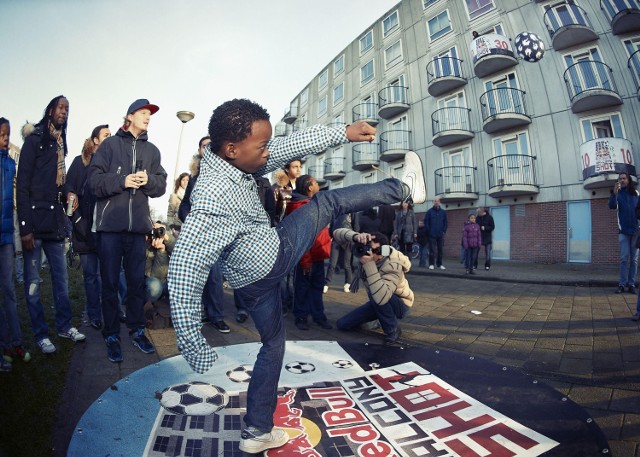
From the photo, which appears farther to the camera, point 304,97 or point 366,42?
point 304,97

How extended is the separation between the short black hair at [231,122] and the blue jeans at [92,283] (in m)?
2.71

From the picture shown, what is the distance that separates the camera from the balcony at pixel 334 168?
24397mm

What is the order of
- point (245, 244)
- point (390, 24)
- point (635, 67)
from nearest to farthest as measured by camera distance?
1. point (245, 244)
2. point (635, 67)
3. point (390, 24)

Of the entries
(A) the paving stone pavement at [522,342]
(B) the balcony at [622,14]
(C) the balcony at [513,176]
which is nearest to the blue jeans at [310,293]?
(A) the paving stone pavement at [522,342]

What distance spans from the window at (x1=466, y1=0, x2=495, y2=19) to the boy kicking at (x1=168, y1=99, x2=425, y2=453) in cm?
1866

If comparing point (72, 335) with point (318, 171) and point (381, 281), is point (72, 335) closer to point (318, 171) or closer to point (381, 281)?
point (381, 281)

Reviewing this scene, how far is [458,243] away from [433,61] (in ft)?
30.0

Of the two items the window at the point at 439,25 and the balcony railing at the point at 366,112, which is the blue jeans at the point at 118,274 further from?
the window at the point at 439,25

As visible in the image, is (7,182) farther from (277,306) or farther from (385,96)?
(385,96)

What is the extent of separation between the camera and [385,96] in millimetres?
20281

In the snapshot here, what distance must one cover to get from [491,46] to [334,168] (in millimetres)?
12215

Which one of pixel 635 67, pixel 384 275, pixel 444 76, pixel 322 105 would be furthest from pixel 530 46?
pixel 322 105

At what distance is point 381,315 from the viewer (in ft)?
11.1

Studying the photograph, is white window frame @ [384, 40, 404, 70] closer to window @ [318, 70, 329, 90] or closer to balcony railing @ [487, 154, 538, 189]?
window @ [318, 70, 329, 90]
